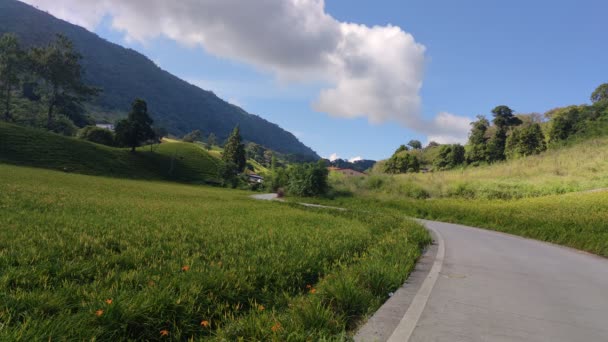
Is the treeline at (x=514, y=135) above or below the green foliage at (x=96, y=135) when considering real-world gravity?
above

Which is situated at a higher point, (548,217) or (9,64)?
(9,64)

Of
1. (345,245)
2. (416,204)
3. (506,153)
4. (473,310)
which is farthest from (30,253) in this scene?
(506,153)

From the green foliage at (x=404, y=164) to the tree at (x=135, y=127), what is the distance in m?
59.5

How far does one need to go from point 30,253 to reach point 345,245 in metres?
6.13

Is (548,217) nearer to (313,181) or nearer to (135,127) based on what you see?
(313,181)

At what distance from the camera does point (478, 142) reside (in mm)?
74125

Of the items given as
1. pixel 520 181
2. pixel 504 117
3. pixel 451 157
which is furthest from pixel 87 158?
pixel 504 117

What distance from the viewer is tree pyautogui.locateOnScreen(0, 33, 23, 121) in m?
72.9

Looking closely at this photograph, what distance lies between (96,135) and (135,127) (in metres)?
21.5

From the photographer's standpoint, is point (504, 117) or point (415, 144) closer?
point (504, 117)

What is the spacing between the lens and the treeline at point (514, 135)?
2074 inches

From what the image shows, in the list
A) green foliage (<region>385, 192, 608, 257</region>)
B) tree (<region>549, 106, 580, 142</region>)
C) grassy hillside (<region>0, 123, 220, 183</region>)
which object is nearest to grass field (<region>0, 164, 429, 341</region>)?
green foliage (<region>385, 192, 608, 257</region>)

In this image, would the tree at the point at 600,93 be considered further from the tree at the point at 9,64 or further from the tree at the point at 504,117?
the tree at the point at 9,64

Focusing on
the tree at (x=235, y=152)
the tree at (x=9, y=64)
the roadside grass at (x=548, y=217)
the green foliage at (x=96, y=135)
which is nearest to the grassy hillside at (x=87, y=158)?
the tree at (x=235, y=152)
